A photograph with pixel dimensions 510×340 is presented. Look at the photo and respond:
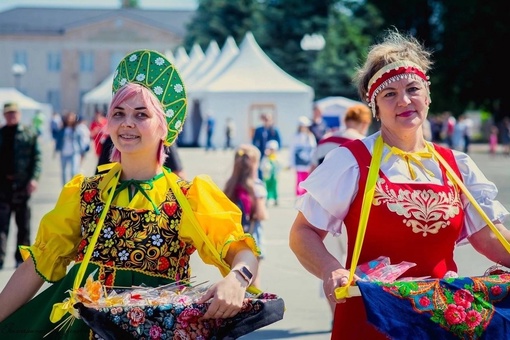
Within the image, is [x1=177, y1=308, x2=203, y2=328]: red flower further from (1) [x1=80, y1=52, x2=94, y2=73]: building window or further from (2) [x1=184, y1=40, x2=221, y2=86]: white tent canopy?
(1) [x1=80, y1=52, x2=94, y2=73]: building window

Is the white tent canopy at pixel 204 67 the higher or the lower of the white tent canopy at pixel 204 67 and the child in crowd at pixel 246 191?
the higher

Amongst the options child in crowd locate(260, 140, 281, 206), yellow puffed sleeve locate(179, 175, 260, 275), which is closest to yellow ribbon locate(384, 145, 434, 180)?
yellow puffed sleeve locate(179, 175, 260, 275)

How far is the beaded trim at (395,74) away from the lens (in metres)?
4.14

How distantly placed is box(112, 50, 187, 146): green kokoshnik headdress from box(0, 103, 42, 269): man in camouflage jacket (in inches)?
306

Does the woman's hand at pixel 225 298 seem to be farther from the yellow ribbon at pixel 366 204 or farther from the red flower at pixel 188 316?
the yellow ribbon at pixel 366 204

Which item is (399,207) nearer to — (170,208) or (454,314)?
(454,314)

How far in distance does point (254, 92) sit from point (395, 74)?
130ft

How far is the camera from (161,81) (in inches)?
161

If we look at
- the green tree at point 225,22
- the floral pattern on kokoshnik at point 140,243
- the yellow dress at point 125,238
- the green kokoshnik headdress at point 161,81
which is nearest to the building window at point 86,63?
the green tree at point 225,22

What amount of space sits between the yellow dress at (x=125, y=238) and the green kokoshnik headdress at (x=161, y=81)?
0.70 ft

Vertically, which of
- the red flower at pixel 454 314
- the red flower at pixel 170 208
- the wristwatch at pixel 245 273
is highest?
the red flower at pixel 170 208

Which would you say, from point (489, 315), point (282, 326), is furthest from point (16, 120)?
point (489, 315)

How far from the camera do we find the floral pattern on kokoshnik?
12.8 ft

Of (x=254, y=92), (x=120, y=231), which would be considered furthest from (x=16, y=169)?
(x=254, y=92)
